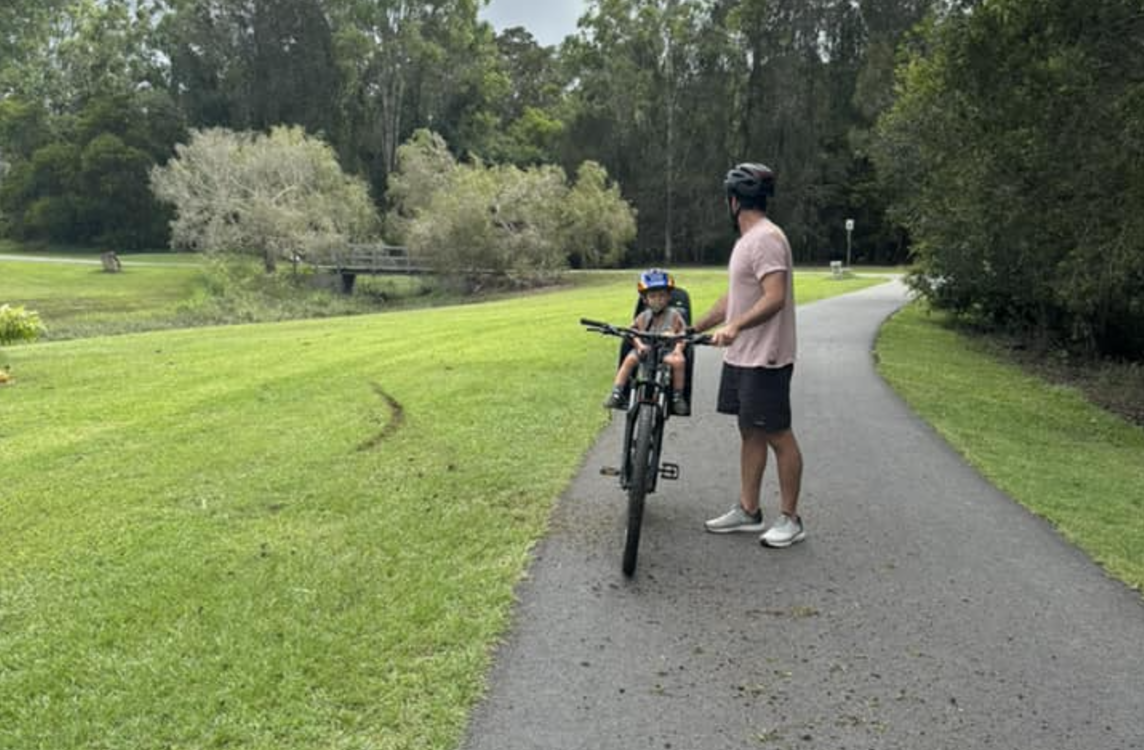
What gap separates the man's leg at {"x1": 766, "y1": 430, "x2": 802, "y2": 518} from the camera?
4.66 metres

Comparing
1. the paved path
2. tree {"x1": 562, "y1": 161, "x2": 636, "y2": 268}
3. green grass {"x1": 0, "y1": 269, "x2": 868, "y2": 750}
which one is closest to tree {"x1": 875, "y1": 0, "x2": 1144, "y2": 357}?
the paved path

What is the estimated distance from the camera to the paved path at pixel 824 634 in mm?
2959

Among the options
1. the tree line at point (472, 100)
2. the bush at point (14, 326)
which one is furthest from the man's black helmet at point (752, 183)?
the tree line at point (472, 100)

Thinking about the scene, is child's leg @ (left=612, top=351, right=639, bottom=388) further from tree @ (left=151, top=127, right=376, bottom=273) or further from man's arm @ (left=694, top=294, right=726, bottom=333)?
tree @ (left=151, top=127, right=376, bottom=273)

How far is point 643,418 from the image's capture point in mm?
4379

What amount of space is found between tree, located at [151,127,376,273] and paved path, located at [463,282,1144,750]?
35322 millimetres

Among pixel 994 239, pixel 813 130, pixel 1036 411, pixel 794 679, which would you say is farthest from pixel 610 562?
pixel 813 130

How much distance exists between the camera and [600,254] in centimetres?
4444

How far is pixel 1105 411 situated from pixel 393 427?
9.55 meters

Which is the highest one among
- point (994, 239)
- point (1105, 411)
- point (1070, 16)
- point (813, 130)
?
point (813, 130)

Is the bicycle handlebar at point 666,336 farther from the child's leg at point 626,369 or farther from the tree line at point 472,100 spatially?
the tree line at point 472,100

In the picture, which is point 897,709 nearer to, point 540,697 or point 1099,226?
point 540,697

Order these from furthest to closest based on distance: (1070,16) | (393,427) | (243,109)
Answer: (243,109) < (1070,16) < (393,427)

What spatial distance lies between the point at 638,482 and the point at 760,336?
3.35 ft
